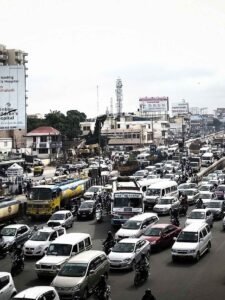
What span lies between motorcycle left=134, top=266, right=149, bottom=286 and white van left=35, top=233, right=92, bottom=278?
272 centimetres

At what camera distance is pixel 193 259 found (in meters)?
21.5

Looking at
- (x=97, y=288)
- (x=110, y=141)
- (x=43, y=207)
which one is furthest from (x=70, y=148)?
(x=97, y=288)

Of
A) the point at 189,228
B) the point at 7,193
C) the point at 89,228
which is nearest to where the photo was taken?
the point at 189,228

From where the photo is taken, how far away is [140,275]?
1859 cm

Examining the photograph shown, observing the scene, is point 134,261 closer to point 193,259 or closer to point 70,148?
point 193,259

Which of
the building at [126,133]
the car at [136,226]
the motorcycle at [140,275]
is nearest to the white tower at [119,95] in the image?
the building at [126,133]

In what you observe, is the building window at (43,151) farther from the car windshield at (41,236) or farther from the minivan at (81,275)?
the minivan at (81,275)

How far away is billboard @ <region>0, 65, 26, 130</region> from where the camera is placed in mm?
41438

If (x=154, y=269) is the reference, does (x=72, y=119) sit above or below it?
above

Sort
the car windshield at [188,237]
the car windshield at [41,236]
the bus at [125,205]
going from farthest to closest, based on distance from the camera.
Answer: the bus at [125,205]
the car windshield at [41,236]
the car windshield at [188,237]

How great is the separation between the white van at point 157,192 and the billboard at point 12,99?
11659 mm

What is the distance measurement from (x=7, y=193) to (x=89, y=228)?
46.4ft

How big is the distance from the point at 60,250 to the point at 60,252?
99 millimetres

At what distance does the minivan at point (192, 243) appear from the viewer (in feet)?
70.2
